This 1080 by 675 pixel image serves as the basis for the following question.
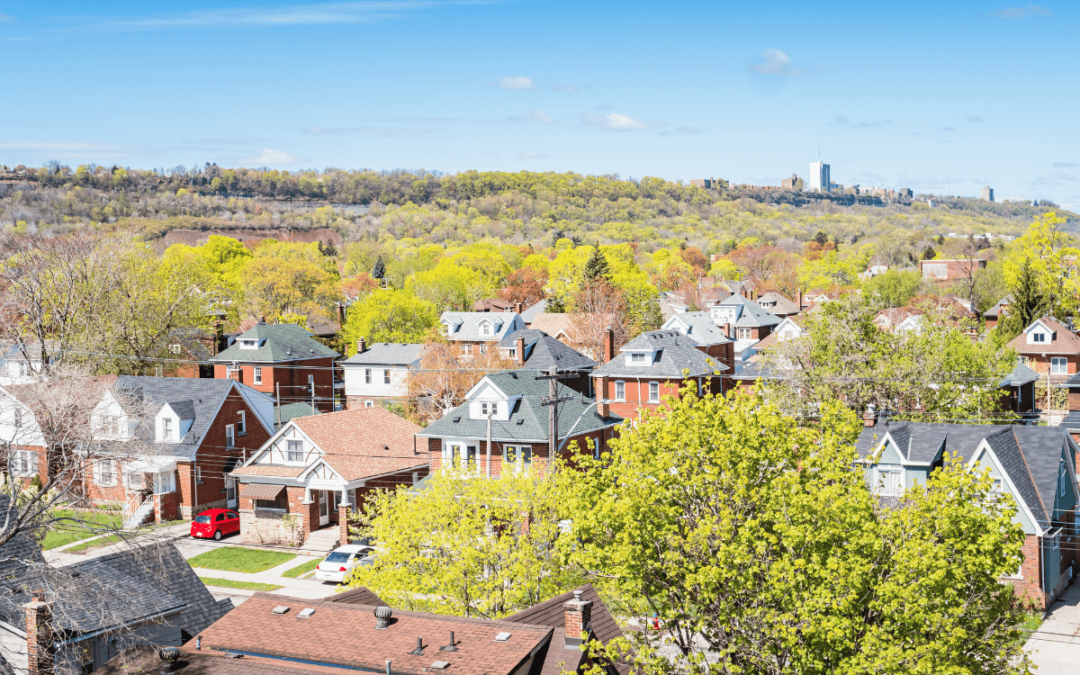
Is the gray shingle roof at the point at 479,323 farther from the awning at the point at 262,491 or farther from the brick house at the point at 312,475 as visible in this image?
the awning at the point at 262,491

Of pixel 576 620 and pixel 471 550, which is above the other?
pixel 576 620

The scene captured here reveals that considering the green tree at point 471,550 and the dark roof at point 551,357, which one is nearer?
the green tree at point 471,550

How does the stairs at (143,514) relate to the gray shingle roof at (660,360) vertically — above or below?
below

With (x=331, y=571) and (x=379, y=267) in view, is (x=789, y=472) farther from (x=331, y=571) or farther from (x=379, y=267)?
(x=379, y=267)

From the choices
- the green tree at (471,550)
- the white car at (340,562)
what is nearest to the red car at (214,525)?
the white car at (340,562)

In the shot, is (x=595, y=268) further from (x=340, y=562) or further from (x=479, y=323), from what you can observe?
(x=340, y=562)

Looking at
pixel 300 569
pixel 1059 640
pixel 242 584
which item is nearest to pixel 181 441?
pixel 300 569

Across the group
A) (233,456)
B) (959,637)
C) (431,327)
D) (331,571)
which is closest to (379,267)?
(431,327)
